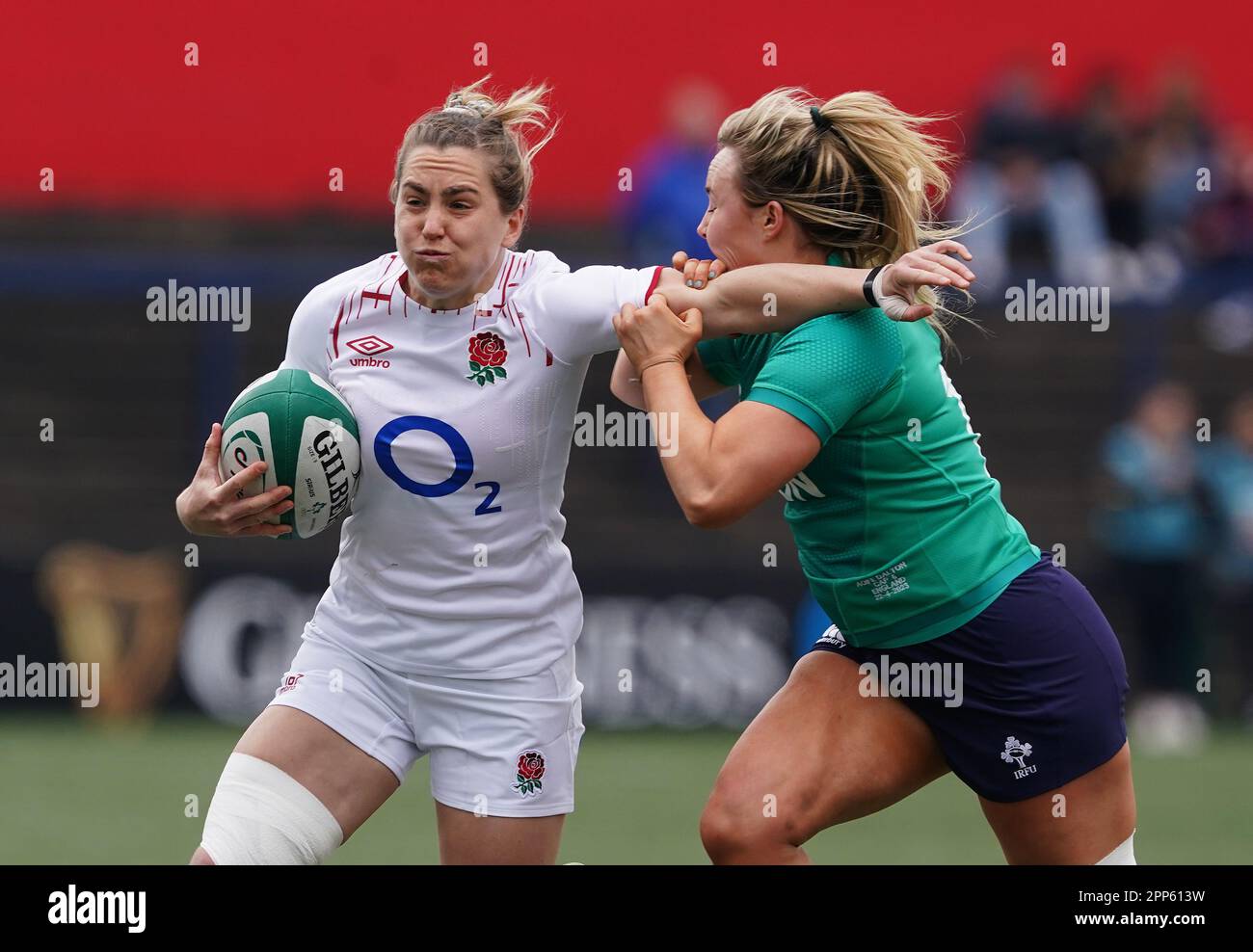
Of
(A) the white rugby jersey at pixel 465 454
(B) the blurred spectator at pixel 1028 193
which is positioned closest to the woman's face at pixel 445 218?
(A) the white rugby jersey at pixel 465 454

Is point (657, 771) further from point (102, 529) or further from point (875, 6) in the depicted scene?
point (875, 6)

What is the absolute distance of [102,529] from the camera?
1168 centimetres

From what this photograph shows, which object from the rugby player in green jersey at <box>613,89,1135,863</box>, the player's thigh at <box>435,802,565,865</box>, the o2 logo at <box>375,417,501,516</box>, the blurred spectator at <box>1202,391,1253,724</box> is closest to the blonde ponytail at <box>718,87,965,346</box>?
the rugby player in green jersey at <box>613,89,1135,863</box>

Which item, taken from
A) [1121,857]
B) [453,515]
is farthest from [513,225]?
[1121,857]

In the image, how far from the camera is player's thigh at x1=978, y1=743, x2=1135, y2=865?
14.8 feet

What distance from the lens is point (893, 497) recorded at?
456 centimetres

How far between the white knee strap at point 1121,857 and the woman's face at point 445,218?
2.07 metres

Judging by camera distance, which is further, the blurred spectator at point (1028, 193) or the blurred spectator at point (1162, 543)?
the blurred spectator at point (1028, 193)

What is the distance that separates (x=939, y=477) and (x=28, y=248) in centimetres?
1002

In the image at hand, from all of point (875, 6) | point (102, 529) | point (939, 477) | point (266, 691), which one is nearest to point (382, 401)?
point (939, 477)

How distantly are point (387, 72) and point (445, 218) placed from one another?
10777mm

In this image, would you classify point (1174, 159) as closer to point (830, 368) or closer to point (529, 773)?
point (830, 368)

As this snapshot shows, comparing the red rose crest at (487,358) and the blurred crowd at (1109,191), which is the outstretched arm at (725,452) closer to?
the red rose crest at (487,358)

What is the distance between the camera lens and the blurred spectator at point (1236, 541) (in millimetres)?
11578
